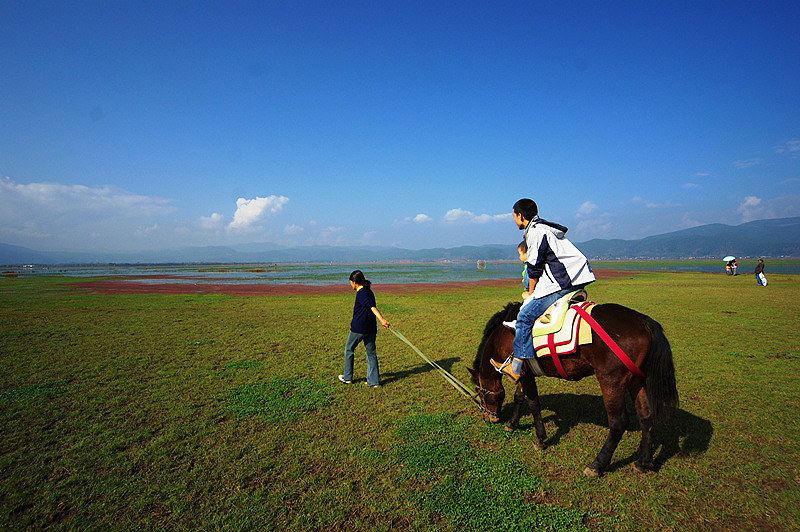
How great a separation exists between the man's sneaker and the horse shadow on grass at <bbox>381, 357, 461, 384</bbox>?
132 inches

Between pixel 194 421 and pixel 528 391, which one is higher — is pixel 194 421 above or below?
below

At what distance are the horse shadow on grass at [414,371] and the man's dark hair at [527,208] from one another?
5.05 m

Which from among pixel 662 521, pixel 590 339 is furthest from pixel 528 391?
pixel 662 521

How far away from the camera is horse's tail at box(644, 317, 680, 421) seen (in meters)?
4.20

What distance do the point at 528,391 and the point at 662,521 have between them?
2009 millimetres

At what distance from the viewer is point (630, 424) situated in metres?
5.90

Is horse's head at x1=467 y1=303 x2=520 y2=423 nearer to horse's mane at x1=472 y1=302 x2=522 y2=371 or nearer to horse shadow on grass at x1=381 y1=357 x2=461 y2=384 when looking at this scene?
horse's mane at x1=472 y1=302 x2=522 y2=371

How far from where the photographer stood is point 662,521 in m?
3.59

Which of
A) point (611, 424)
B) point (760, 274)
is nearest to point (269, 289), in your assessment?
point (611, 424)

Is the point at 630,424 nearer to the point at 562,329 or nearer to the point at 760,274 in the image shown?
the point at 562,329

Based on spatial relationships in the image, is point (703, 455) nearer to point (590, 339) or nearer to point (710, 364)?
point (590, 339)

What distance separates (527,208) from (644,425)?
128 inches

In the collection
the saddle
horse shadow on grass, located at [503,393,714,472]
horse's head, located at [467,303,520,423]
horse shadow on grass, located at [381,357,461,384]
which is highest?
the saddle

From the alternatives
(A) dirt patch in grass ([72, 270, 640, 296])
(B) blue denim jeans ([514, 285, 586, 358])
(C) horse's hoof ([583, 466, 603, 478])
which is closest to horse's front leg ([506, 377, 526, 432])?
(B) blue denim jeans ([514, 285, 586, 358])
